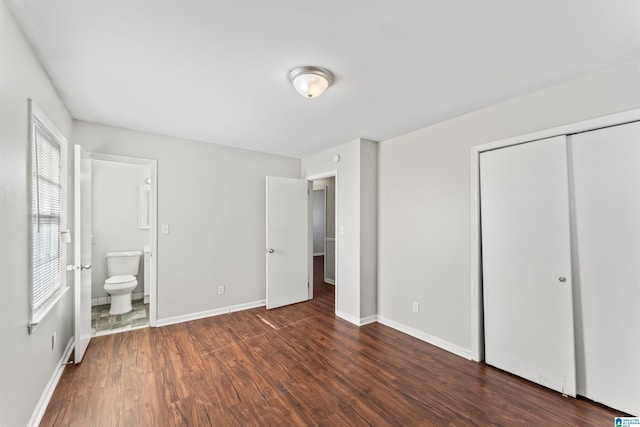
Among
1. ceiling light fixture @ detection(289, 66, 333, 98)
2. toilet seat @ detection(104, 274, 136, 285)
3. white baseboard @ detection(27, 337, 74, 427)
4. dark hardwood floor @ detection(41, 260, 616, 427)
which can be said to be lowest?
dark hardwood floor @ detection(41, 260, 616, 427)

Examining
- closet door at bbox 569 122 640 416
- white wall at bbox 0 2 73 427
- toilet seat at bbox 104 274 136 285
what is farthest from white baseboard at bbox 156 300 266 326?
closet door at bbox 569 122 640 416

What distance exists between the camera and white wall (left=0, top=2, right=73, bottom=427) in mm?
1374

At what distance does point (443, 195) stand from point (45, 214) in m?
3.52

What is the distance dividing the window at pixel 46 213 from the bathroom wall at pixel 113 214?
6.23 ft

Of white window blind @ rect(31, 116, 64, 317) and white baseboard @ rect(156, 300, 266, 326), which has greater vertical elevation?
white window blind @ rect(31, 116, 64, 317)

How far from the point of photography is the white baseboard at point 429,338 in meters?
2.71

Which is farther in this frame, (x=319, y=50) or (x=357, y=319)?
(x=357, y=319)

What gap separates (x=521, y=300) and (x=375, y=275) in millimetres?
1661

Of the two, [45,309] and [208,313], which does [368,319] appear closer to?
[208,313]

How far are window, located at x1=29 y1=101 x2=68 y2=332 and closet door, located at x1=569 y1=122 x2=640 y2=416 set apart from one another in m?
3.81

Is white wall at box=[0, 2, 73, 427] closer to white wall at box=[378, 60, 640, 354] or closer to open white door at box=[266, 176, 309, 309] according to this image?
open white door at box=[266, 176, 309, 309]

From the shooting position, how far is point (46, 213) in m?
2.09

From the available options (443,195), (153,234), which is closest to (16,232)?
(153,234)

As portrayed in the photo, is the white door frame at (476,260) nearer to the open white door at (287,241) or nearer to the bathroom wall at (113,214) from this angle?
the open white door at (287,241)
